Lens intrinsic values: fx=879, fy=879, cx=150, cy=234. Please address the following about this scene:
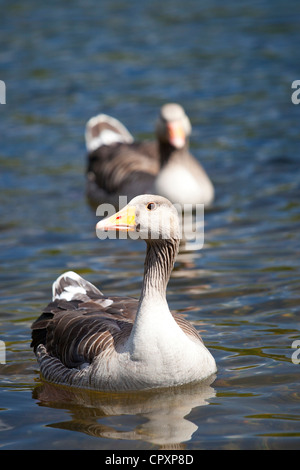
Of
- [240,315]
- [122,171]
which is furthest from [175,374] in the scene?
[122,171]

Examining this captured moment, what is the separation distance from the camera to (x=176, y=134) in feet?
45.3

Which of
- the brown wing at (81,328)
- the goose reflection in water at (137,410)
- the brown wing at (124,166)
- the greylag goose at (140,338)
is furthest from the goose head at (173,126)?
the goose reflection in water at (137,410)

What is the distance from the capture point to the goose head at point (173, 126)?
1380 centimetres

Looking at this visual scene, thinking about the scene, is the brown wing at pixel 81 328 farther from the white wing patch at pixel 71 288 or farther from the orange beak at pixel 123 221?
Answer: the orange beak at pixel 123 221

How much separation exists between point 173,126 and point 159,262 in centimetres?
Result: 690

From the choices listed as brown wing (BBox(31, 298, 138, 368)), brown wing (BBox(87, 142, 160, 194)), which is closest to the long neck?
brown wing (BBox(31, 298, 138, 368))

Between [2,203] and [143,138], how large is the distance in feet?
14.8

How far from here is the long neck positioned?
7098 mm

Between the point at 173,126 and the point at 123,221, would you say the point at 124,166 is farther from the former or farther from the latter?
the point at 123,221

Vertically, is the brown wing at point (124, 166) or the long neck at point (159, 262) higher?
the brown wing at point (124, 166)

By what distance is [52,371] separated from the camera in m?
7.57

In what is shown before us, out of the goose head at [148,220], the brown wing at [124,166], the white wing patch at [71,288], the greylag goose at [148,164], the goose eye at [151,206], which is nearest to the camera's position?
the goose head at [148,220]

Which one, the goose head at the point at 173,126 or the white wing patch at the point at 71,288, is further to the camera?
the goose head at the point at 173,126

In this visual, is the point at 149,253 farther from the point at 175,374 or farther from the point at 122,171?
the point at 122,171
